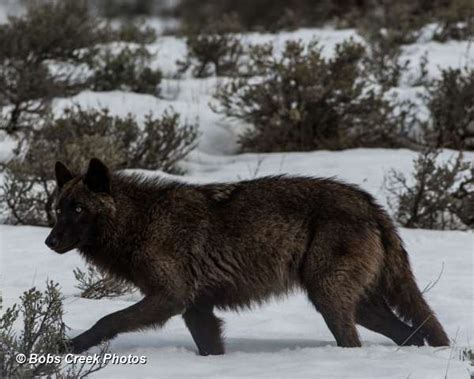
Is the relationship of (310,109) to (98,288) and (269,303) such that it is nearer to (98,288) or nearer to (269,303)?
(98,288)

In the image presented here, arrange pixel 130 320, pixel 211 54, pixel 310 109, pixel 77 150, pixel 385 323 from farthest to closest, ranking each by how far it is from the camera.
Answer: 1. pixel 211 54
2. pixel 310 109
3. pixel 77 150
4. pixel 385 323
5. pixel 130 320

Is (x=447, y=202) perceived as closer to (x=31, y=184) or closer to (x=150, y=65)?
(x=31, y=184)

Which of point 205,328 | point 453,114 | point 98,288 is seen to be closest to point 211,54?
point 453,114

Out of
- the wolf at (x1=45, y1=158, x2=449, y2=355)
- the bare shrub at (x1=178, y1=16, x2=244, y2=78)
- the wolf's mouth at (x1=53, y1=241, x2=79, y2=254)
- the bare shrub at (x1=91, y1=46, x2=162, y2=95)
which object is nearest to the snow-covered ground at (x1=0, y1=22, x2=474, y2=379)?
the wolf at (x1=45, y1=158, x2=449, y2=355)

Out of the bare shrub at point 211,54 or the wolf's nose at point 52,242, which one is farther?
the bare shrub at point 211,54

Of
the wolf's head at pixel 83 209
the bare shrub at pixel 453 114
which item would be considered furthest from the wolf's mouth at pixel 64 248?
the bare shrub at pixel 453 114

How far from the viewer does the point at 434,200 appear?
34.7 feet

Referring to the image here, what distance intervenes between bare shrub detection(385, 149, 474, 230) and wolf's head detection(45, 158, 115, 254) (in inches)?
178

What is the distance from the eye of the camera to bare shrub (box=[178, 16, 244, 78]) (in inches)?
618

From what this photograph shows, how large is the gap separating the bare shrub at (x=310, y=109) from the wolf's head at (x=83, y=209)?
20.3 ft

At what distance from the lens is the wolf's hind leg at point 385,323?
6.51 metres

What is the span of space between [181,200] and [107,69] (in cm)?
833

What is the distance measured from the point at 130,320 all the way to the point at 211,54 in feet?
33.2

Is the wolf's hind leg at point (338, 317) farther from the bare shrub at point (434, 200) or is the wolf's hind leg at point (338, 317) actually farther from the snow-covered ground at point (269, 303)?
the bare shrub at point (434, 200)
